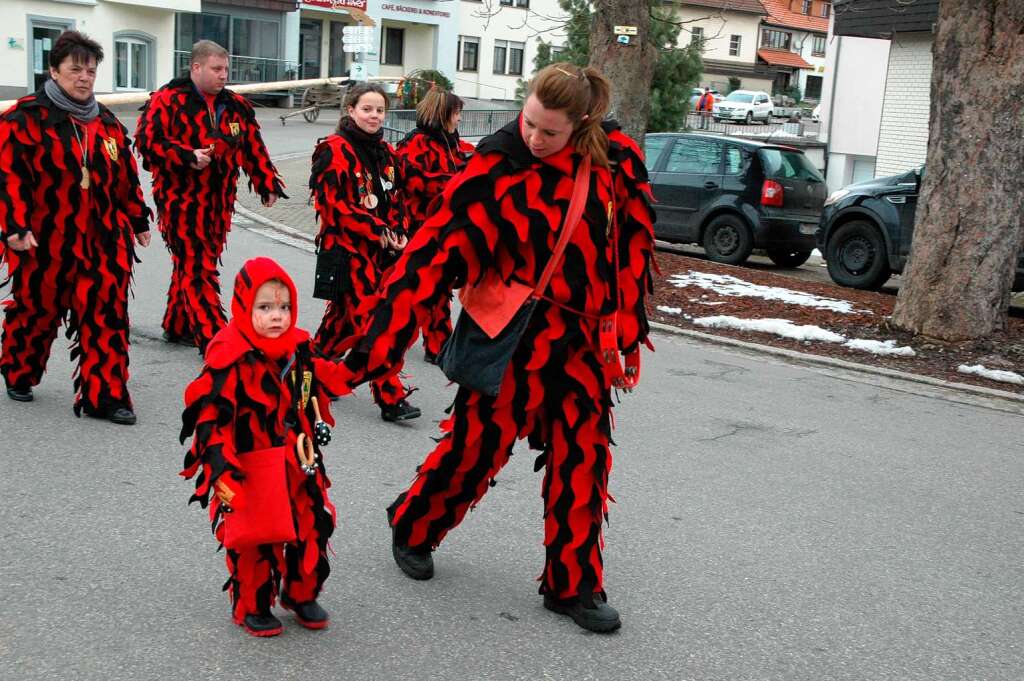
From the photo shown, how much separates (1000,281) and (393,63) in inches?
1803

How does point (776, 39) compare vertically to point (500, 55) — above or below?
above

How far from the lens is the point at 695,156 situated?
15.4m

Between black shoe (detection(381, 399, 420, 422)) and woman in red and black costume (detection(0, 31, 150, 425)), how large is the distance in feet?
4.28

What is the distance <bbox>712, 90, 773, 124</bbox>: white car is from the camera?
54062 millimetres

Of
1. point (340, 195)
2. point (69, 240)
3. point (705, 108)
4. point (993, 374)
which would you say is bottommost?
point (993, 374)

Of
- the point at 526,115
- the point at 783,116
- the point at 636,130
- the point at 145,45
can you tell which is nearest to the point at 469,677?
the point at 526,115

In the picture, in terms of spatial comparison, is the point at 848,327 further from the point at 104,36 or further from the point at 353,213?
the point at 104,36

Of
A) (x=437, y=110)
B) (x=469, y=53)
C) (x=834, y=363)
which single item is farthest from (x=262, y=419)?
(x=469, y=53)

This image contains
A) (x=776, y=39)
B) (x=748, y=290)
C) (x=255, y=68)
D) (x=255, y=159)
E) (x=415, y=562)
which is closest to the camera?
(x=415, y=562)

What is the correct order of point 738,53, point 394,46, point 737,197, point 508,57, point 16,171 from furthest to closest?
1. point 738,53
2. point 508,57
3. point 394,46
4. point 737,197
5. point 16,171

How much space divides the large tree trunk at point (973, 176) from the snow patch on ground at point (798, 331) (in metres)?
0.37

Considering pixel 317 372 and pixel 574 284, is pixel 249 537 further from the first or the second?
pixel 574 284

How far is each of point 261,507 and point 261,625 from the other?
0.48 meters

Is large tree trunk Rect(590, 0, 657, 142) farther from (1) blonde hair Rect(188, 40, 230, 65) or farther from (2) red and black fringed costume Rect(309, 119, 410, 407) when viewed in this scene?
(2) red and black fringed costume Rect(309, 119, 410, 407)
